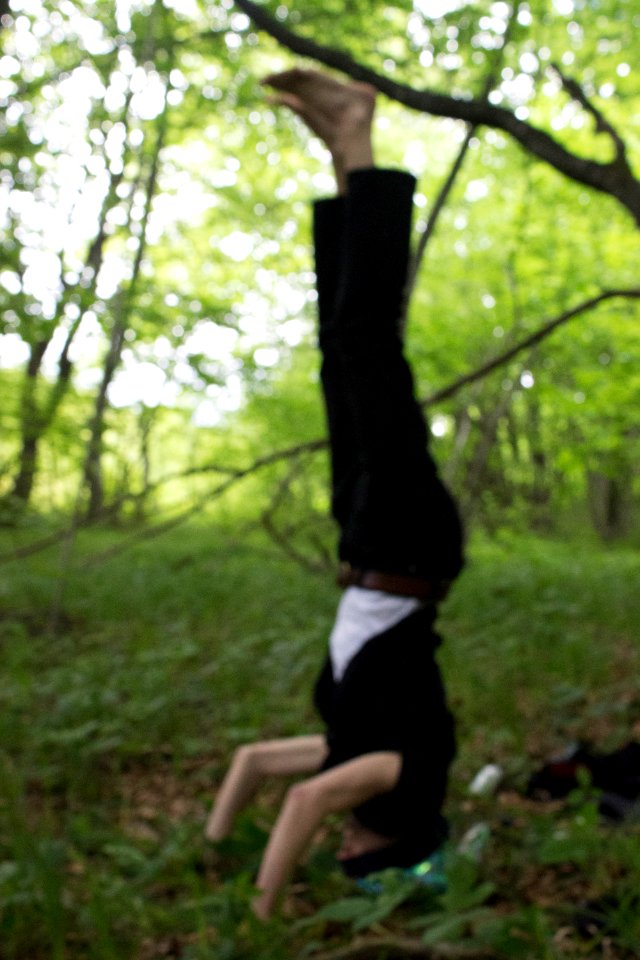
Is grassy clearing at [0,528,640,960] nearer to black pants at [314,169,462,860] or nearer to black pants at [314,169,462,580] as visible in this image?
black pants at [314,169,462,860]

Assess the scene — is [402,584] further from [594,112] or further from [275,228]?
[275,228]

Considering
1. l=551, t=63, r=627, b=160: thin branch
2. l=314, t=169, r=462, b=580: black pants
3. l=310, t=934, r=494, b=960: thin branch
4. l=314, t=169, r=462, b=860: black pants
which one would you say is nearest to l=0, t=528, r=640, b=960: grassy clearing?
l=310, t=934, r=494, b=960: thin branch

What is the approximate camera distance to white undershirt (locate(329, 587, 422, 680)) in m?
1.99

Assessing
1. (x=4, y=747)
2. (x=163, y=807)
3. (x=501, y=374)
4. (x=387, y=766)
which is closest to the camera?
(x=387, y=766)

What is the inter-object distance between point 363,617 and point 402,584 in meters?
0.14

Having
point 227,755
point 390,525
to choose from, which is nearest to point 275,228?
point 227,755

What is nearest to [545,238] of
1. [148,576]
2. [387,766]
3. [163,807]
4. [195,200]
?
[195,200]

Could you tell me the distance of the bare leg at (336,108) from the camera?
1934 millimetres

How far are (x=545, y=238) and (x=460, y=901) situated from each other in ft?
24.5

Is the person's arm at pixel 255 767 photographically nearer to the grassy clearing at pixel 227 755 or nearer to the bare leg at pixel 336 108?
the grassy clearing at pixel 227 755

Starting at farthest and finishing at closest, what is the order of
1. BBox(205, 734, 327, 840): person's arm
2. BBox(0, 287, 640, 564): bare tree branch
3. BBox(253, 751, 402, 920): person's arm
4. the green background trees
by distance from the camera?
the green background trees → BBox(0, 287, 640, 564): bare tree branch → BBox(205, 734, 327, 840): person's arm → BBox(253, 751, 402, 920): person's arm

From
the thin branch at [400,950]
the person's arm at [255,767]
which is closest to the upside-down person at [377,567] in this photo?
the thin branch at [400,950]

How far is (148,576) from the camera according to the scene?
826cm

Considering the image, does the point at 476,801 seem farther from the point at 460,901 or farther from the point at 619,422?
the point at 619,422
